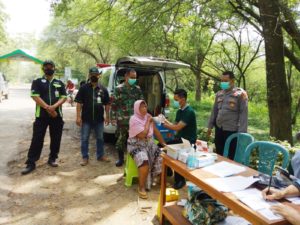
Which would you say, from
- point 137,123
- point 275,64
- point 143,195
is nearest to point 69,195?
point 143,195

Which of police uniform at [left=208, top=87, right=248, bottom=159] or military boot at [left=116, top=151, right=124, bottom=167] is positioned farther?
military boot at [left=116, top=151, right=124, bottom=167]

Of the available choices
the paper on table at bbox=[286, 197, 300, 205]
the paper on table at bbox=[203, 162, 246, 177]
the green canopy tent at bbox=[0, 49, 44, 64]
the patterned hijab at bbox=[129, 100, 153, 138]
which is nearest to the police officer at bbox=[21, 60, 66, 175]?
the patterned hijab at bbox=[129, 100, 153, 138]

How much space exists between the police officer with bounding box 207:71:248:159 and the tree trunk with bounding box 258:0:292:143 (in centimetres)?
155

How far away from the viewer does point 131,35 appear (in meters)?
9.04

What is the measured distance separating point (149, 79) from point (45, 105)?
2879mm

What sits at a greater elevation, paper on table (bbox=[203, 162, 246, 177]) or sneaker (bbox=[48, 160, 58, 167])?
paper on table (bbox=[203, 162, 246, 177])

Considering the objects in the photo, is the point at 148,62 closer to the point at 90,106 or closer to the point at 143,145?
the point at 90,106

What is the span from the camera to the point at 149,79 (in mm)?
6953

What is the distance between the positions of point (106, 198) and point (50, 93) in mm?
2030

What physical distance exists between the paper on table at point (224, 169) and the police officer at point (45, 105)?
3.02m

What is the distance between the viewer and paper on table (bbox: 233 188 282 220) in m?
1.86

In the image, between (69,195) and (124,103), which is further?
(124,103)

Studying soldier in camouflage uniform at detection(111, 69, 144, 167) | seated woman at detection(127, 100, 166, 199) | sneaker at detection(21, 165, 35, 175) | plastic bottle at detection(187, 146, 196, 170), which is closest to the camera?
plastic bottle at detection(187, 146, 196, 170)

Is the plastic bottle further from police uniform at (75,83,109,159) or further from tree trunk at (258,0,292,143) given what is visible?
tree trunk at (258,0,292,143)
